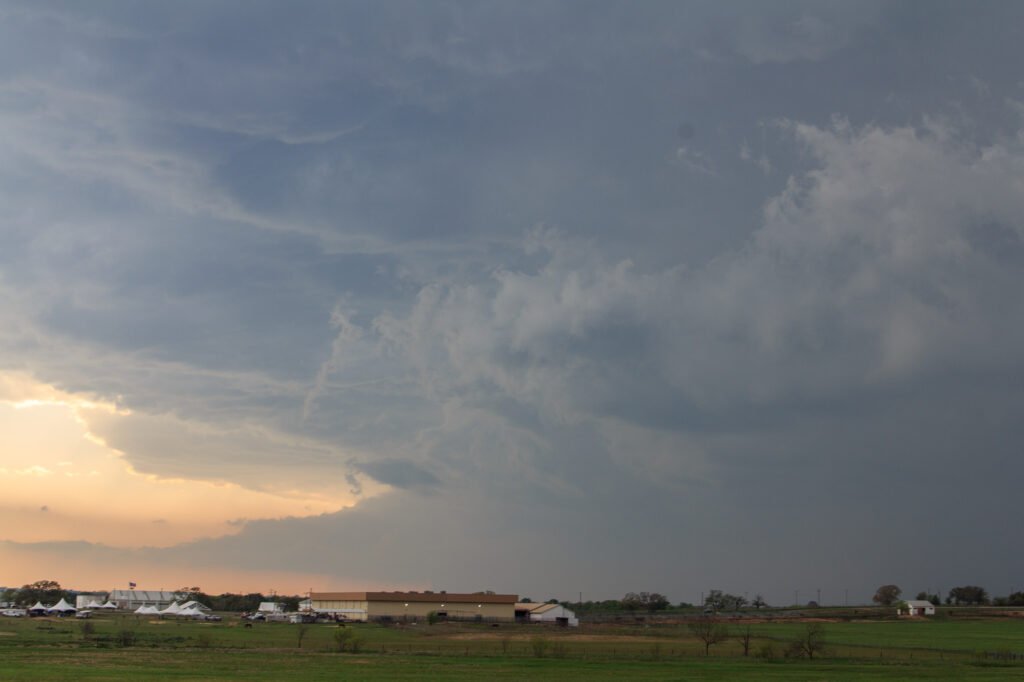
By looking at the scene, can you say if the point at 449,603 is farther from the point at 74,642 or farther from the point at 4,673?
the point at 4,673

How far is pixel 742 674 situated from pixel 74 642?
56.3 m

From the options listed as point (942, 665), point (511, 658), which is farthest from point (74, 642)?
point (942, 665)

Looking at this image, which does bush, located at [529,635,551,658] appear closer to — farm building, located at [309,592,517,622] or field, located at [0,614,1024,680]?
field, located at [0,614,1024,680]

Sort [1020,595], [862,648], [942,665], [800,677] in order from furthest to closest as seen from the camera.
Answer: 1. [1020,595]
2. [862,648]
3. [942,665]
4. [800,677]

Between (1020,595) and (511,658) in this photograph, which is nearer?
(511,658)

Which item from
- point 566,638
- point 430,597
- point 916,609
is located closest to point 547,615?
point 430,597

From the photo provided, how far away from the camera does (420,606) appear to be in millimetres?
142250

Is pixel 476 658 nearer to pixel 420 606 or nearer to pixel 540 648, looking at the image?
pixel 540 648

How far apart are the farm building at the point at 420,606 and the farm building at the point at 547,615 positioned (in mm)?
1893

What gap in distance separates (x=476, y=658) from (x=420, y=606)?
81.6 metres

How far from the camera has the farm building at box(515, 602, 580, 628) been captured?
138750 millimetres

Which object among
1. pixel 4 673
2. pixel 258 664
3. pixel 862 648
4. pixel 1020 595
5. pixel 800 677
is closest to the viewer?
pixel 4 673

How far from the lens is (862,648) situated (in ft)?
278

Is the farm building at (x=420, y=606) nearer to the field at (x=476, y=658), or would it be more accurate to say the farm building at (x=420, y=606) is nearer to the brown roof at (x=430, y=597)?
the brown roof at (x=430, y=597)
